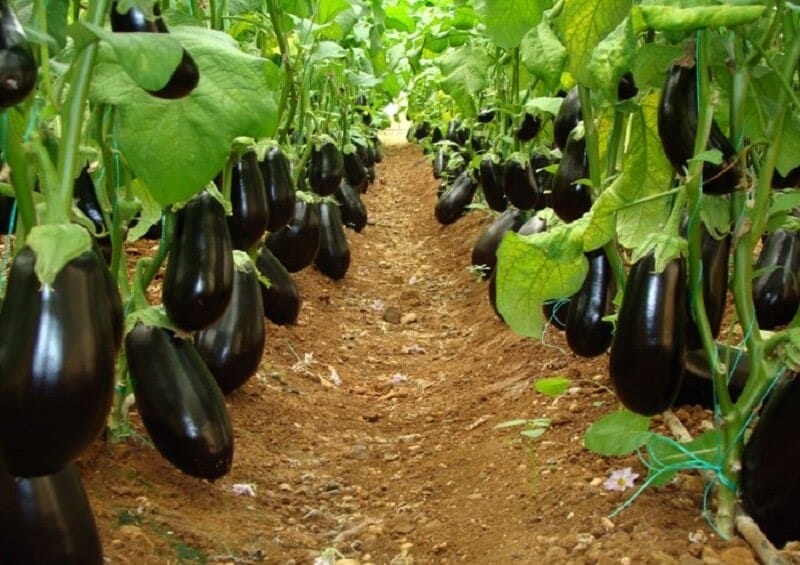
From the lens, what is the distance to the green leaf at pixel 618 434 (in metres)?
1.52

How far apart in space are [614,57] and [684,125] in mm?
133

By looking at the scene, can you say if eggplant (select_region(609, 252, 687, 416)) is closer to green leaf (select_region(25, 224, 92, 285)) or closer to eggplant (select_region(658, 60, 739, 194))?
eggplant (select_region(658, 60, 739, 194))

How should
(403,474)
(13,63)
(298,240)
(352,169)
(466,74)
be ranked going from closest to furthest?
(13,63) < (403,474) < (466,74) < (298,240) < (352,169)

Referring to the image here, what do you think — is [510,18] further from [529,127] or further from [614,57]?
[529,127]

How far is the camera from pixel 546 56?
5.72ft

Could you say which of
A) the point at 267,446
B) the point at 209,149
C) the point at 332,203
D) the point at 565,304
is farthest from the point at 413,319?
the point at 209,149

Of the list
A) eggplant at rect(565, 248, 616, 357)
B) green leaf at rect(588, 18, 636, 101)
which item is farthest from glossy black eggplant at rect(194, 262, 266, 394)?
green leaf at rect(588, 18, 636, 101)

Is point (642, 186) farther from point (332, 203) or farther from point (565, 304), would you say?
point (332, 203)

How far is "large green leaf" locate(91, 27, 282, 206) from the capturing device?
1.15m

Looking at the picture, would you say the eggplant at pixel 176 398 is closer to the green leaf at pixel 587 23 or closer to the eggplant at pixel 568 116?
the green leaf at pixel 587 23

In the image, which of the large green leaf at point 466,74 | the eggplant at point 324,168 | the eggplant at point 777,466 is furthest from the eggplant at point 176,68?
the eggplant at point 324,168

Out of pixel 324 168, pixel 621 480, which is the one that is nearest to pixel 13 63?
pixel 621 480

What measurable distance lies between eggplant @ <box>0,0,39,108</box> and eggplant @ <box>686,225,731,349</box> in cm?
102

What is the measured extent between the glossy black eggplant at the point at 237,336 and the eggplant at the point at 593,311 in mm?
696
